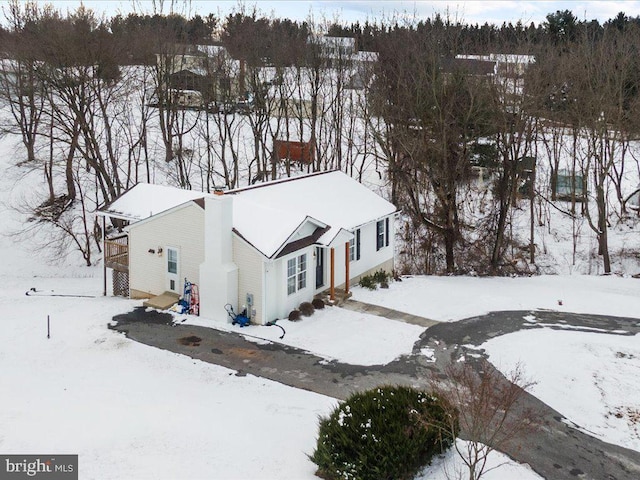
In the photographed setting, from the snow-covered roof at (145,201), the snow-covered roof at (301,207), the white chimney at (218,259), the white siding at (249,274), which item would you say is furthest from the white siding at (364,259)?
the snow-covered roof at (145,201)

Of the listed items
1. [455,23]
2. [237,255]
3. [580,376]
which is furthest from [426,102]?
[580,376]

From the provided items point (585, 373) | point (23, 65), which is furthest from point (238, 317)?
point (23, 65)

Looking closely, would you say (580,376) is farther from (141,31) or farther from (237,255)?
(141,31)

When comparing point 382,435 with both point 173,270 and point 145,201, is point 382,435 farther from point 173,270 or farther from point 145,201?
point 145,201

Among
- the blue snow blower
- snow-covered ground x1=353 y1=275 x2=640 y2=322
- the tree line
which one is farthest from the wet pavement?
the tree line

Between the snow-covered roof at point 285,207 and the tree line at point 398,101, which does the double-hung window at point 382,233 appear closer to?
the snow-covered roof at point 285,207

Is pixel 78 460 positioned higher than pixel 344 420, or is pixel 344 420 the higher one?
pixel 344 420
